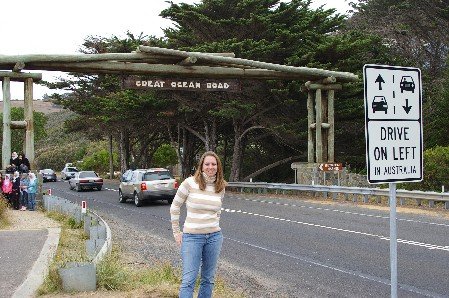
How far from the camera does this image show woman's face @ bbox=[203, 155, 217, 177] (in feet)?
22.4

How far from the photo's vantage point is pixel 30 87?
2359 cm

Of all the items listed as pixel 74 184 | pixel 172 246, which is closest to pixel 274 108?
pixel 74 184

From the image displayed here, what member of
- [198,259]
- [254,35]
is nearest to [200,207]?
[198,259]

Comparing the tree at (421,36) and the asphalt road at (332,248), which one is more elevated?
the tree at (421,36)

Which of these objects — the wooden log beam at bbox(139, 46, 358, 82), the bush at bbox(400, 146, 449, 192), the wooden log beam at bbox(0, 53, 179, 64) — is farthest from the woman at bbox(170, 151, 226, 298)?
the bush at bbox(400, 146, 449, 192)

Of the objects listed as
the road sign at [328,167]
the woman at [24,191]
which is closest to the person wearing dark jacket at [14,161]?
the woman at [24,191]

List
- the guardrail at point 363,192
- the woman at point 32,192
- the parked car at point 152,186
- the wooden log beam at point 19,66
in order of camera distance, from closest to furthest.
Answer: the guardrail at point 363,192, the woman at point 32,192, the wooden log beam at point 19,66, the parked car at point 152,186

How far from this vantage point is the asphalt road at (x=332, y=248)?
924 centimetres

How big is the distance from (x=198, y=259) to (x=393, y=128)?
9.58 ft

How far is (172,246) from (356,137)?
23.1 meters

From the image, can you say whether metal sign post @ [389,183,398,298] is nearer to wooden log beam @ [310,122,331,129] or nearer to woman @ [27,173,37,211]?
woman @ [27,173,37,211]

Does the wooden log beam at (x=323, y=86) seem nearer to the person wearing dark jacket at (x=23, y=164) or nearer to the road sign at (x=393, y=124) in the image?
the person wearing dark jacket at (x=23, y=164)

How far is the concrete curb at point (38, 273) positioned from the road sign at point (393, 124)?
16.5ft

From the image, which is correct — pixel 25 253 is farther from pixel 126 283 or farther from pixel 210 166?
pixel 210 166
